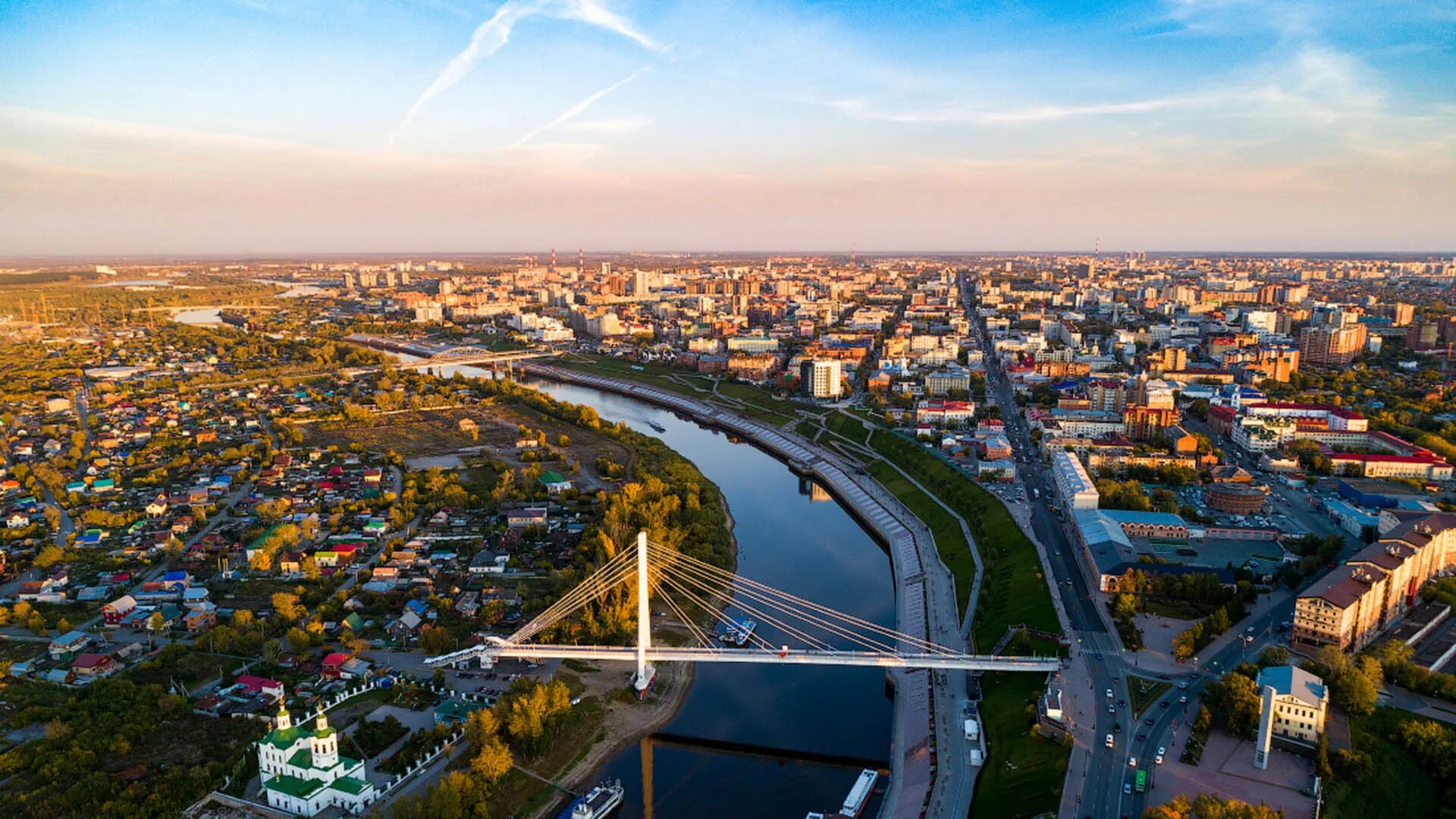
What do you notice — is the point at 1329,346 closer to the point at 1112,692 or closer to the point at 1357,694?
the point at 1357,694

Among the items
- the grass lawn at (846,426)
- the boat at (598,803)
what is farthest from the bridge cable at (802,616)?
the grass lawn at (846,426)

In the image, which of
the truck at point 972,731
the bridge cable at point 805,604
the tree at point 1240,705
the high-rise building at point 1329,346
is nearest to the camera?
the tree at point 1240,705

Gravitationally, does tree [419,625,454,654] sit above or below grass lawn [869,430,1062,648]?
below

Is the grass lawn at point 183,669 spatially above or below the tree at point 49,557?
below

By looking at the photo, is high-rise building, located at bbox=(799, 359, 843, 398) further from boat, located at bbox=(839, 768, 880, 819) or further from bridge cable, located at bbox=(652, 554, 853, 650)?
boat, located at bbox=(839, 768, 880, 819)

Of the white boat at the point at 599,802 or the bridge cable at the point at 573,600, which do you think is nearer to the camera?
the white boat at the point at 599,802

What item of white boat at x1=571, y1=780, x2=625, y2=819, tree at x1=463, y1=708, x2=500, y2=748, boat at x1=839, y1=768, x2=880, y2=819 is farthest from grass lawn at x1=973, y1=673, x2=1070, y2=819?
tree at x1=463, y1=708, x2=500, y2=748

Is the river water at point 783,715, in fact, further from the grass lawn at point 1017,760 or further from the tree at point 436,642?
the tree at point 436,642

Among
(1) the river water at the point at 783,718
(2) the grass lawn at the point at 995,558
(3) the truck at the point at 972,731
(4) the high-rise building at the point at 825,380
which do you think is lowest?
(1) the river water at the point at 783,718
